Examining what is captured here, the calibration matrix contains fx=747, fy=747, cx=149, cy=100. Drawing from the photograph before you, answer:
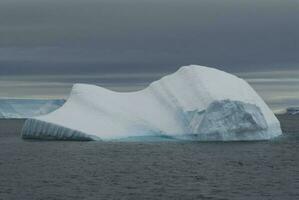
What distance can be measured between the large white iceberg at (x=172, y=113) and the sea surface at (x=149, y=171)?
1170 mm

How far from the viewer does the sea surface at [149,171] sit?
106 ft

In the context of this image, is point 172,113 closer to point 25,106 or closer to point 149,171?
point 149,171

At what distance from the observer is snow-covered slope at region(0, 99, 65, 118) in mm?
141500

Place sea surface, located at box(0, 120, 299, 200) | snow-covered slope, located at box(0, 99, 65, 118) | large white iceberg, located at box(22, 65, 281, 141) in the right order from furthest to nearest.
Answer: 1. snow-covered slope, located at box(0, 99, 65, 118)
2. large white iceberg, located at box(22, 65, 281, 141)
3. sea surface, located at box(0, 120, 299, 200)

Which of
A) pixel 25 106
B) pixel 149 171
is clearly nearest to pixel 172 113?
pixel 149 171

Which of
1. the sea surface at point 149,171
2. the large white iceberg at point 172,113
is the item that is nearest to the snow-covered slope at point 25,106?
the large white iceberg at point 172,113

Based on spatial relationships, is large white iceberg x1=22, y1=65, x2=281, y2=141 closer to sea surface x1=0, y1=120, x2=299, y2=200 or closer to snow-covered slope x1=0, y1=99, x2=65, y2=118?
sea surface x1=0, y1=120, x2=299, y2=200

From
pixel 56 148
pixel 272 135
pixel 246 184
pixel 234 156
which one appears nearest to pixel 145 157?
pixel 234 156

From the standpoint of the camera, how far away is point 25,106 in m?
164

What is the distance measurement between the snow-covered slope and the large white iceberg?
78.1 meters

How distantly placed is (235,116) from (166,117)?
21.2 ft

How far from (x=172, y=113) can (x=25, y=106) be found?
4255 inches

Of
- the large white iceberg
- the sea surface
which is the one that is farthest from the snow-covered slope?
the sea surface

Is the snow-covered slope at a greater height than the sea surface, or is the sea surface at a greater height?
the sea surface
